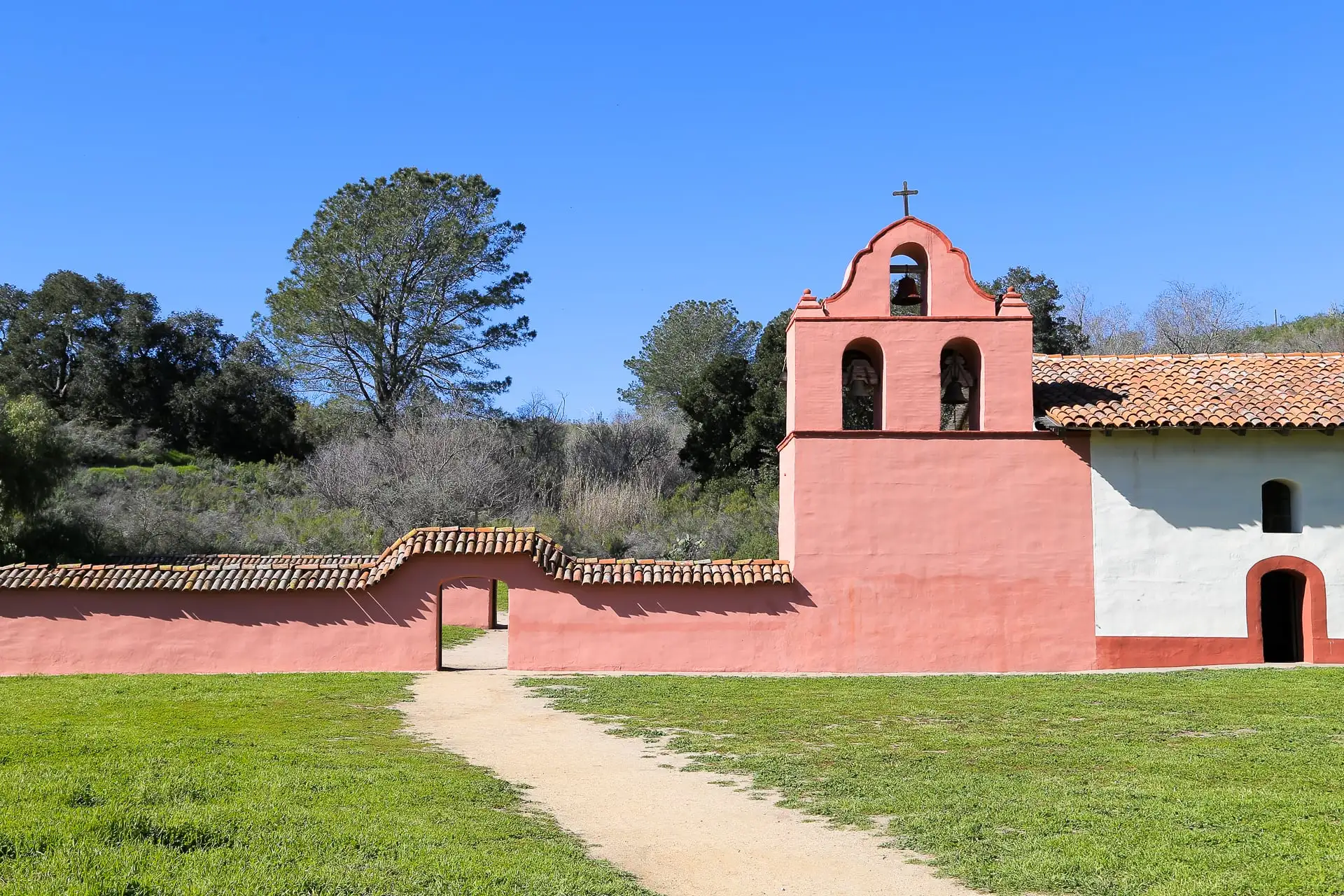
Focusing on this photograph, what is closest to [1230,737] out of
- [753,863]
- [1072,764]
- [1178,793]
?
[1072,764]

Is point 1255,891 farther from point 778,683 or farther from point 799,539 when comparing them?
point 799,539

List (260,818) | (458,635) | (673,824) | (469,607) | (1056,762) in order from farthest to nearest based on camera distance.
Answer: (469,607) → (458,635) → (1056,762) → (673,824) → (260,818)

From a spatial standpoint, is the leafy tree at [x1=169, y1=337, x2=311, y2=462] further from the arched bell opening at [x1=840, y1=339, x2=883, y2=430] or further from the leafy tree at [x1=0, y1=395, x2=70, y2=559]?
the arched bell opening at [x1=840, y1=339, x2=883, y2=430]

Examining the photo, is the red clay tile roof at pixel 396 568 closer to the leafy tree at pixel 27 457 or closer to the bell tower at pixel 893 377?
the bell tower at pixel 893 377

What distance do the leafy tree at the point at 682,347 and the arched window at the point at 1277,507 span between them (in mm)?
29325

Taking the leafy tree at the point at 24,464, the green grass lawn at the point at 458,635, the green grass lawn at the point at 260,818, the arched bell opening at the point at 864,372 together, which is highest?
the arched bell opening at the point at 864,372

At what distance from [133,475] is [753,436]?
21.2 meters

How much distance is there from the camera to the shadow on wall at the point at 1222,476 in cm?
1791

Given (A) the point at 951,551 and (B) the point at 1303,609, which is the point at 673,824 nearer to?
(A) the point at 951,551

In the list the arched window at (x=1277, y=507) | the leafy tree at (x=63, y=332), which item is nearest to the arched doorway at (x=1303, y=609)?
the arched window at (x=1277, y=507)

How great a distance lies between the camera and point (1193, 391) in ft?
60.5

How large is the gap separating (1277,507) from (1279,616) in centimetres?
206

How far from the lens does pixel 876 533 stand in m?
18.3

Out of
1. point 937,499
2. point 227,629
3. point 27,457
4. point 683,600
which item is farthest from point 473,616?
point 937,499
